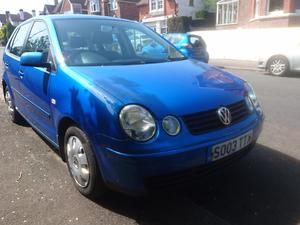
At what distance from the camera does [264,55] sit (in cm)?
1273

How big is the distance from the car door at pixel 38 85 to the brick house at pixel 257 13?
21327 millimetres

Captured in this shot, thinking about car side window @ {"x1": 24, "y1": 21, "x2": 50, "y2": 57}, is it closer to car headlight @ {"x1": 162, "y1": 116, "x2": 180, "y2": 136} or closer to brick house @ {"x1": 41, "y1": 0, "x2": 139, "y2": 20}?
car headlight @ {"x1": 162, "y1": 116, "x2": 180, "y2": 136}

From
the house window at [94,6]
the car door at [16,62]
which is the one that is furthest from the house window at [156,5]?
the car door at [16,62]

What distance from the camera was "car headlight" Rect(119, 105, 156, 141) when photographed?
2.62 m

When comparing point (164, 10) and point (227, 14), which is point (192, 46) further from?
point (164, 10)

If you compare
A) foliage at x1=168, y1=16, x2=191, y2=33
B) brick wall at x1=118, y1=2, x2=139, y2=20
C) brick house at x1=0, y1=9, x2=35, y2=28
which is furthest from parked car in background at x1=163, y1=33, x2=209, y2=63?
brick house at x1=0, y1=9, x2=35, y2=28

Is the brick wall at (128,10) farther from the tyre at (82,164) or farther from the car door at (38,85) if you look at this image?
the tyre at (82,164)

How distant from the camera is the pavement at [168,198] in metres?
2.94

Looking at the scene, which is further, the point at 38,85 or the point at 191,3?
the point at 191,3

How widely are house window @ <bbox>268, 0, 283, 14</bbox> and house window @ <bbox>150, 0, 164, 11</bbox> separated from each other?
49.5ft

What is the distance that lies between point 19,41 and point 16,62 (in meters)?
0.53

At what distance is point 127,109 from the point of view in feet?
8.77

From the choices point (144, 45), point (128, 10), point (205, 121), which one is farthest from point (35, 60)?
point (128, 10)

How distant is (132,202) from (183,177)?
27.8 inches
